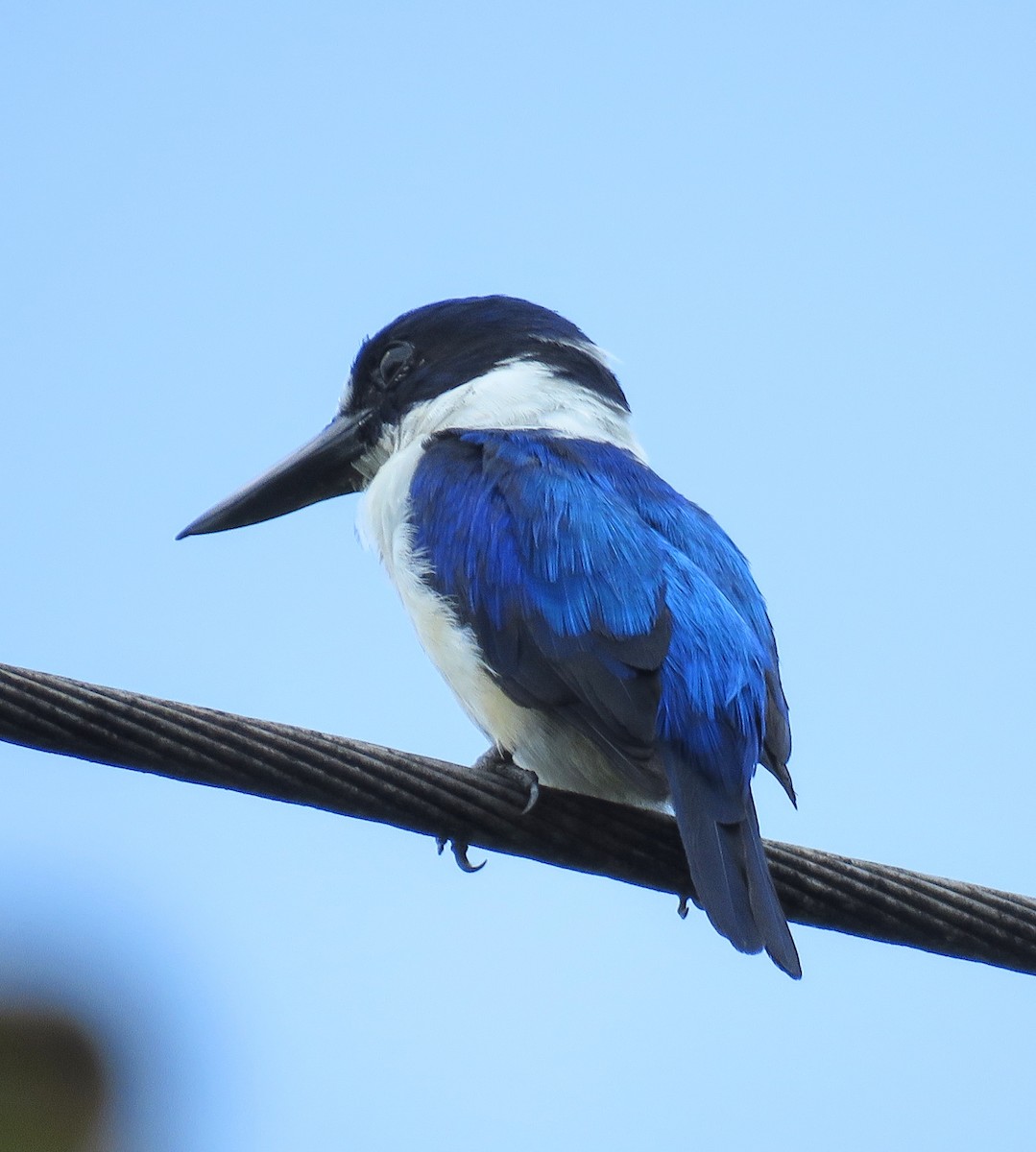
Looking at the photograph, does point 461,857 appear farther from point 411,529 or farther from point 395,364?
point 395,364

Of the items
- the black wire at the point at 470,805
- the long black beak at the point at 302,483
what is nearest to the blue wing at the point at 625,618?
the black wire at the point at 470,805

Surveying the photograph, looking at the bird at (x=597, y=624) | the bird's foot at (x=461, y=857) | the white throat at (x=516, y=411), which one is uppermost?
the white throat at (x=516, y=411)

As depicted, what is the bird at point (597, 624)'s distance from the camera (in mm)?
3244

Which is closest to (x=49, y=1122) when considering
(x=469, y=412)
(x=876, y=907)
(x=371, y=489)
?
(x=876, y=907)

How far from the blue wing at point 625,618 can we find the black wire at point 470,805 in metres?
0.11

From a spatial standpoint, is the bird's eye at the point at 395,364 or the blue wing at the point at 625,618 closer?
the blue wing at the point at 625,618

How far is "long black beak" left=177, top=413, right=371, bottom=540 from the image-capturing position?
5113mm

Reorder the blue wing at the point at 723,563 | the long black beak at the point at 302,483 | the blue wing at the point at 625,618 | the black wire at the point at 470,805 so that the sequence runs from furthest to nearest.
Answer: the long black beak at the point at 302,483 < the blue wing at the point at 723,563 < the blue wing at the point at 625,618 < the black wire at the point at 470,805

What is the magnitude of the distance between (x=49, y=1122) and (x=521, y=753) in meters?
2.38

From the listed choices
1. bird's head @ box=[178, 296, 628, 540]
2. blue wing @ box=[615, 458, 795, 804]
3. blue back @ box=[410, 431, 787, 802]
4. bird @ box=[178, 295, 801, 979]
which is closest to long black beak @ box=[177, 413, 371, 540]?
bird's head @ box=[178, 296, 628, 540]

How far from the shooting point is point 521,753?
12.4 ft

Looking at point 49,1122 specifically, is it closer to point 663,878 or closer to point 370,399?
point 663,878

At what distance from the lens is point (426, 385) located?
509 cm

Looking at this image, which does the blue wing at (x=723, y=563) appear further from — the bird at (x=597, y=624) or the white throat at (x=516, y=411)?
the white throat at (x=516, y=411)
